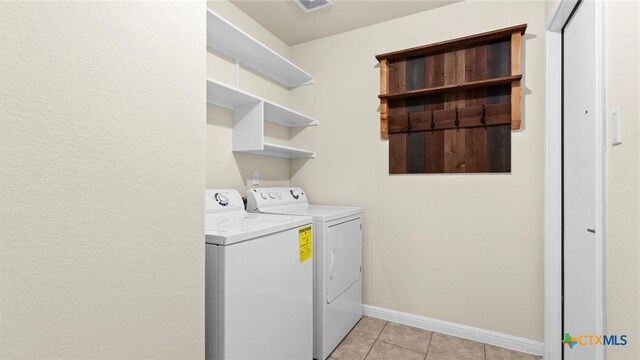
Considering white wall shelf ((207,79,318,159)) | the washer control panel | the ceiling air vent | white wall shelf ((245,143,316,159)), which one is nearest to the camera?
the washer control panel

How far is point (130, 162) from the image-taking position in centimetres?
81

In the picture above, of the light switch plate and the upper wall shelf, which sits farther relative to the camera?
the upper wall shelf

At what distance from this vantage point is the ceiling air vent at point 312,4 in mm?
2125

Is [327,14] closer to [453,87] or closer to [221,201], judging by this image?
[453,87]

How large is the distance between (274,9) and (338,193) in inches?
59.4

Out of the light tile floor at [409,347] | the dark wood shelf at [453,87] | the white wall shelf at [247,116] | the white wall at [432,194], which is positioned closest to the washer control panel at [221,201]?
the white wall shelf at [247,116]

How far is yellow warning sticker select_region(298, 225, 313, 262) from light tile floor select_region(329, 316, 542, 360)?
2.46 ft

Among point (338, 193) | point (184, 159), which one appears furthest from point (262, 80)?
point (184, 159)

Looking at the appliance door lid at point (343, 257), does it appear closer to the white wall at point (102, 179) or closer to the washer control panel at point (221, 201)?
the washer control panel at point (221, 201)

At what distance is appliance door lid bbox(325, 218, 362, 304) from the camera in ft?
6.19

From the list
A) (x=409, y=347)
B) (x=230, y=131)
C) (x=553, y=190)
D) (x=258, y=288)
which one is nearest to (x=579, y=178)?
(x=553, y=190)

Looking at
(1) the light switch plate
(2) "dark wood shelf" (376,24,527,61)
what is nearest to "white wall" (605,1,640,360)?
(1) the light switch plate

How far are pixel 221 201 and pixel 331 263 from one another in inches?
30.9

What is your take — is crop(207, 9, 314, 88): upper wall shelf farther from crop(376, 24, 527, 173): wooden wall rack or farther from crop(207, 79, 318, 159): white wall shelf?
crop(376, 24, 527, 173): wooden wall rack
